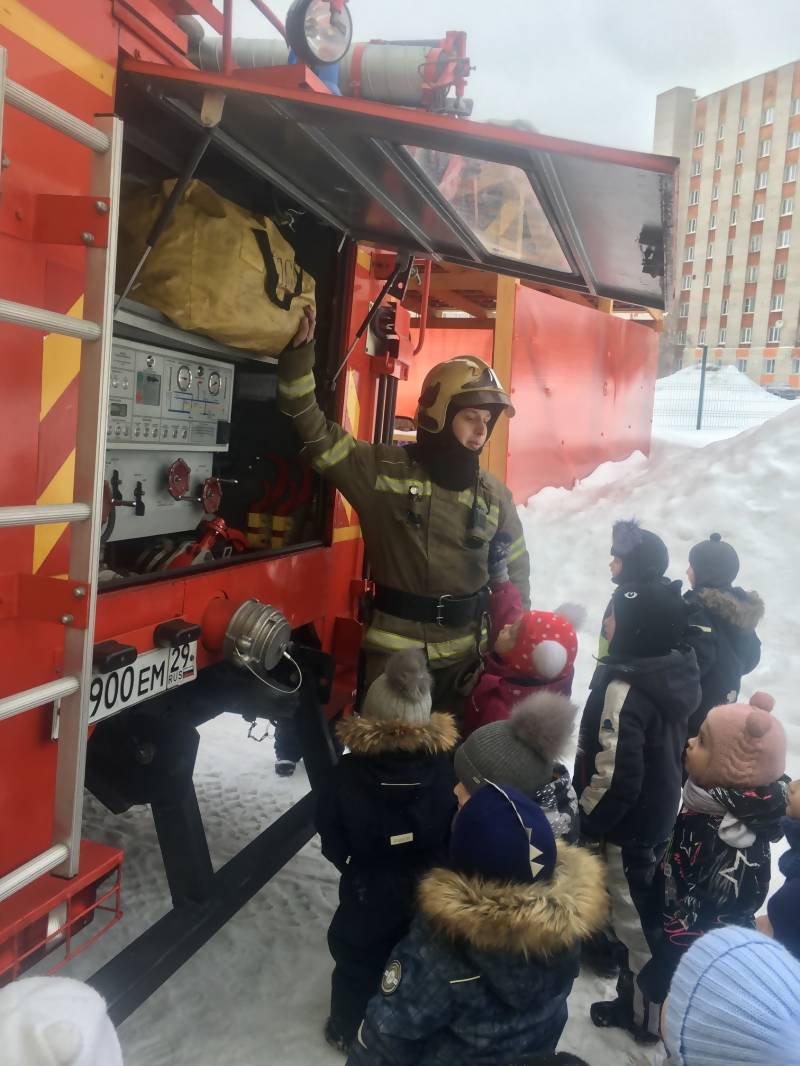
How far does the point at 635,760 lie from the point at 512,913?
1072 millimetres

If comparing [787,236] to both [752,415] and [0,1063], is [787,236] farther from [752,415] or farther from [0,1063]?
[0,1063]

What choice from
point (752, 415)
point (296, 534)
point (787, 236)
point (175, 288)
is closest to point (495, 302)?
point (296, 534)

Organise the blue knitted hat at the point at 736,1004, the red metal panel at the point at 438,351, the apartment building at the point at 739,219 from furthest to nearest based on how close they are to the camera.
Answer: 1. the apartment building at the point at 739,219
2. the red metal panel at the point at 438,351
3. the blue knitted hat at the point at 736,1004

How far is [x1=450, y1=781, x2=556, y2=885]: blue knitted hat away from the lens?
1651mm

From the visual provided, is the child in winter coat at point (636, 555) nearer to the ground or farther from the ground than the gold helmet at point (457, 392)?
nearer to the ground

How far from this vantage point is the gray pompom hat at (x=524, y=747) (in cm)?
215

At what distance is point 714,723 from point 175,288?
1.92 metres

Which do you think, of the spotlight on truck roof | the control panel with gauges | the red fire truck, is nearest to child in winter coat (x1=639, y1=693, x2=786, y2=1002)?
the red fire truck

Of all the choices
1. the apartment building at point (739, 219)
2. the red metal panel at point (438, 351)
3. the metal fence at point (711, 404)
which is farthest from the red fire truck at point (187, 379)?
the apartment building at point (739, 219)

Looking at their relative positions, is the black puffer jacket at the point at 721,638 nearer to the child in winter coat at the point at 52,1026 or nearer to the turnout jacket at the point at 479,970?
the turnout jacket at the point at 479,970

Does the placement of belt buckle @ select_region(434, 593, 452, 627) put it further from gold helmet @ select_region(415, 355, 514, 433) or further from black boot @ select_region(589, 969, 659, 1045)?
black boot @ select_region(589, 969, 659, 1045)

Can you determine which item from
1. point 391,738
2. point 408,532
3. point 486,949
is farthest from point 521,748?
point 408,532

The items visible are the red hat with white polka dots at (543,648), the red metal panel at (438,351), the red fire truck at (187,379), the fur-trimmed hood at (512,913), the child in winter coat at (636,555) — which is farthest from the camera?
the red metal panel at (438,351)

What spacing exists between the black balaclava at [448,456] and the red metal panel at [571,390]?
15.2 feet
